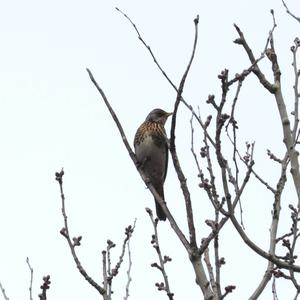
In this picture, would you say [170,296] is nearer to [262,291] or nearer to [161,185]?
[262,291]

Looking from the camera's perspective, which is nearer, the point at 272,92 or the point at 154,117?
the point at 272,92

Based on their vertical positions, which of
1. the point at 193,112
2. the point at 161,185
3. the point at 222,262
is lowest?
the point at 222,262

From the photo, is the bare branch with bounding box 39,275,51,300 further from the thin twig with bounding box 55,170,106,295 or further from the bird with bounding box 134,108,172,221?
the bird with bounding box 134,108,172,221

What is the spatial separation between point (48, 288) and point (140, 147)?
4.40 meters

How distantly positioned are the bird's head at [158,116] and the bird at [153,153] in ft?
0.91

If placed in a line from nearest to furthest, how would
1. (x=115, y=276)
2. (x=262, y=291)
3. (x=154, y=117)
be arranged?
(x=262, y=291)
(x=115, y=276)
(x=154, y=117)

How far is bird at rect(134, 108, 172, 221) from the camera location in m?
8.47

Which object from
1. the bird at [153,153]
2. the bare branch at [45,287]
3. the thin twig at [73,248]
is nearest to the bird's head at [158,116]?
the bird at [153,153]

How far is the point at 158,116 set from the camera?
9.40 m

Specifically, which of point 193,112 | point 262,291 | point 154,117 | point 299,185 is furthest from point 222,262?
point 154,117

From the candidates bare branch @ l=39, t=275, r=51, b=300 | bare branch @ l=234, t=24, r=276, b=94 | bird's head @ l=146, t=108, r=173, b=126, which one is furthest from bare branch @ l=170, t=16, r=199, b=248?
bird's head @ l=146, t=108, r=173, b=126

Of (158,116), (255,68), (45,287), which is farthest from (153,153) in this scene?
(45,287)

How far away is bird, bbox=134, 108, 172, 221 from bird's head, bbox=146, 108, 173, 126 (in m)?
0.28

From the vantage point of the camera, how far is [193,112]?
4.40m
